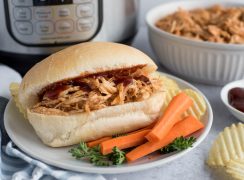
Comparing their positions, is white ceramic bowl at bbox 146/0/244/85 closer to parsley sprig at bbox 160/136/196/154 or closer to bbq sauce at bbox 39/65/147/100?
bbq sauce at bbox 39/65/147/100

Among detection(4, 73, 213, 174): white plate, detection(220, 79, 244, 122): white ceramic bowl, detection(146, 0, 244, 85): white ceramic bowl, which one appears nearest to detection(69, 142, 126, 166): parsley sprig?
detection(4, 73, 213, 174): white plate

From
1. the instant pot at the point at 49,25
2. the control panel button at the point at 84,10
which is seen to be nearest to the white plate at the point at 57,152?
the instant pot at the point at 49,25

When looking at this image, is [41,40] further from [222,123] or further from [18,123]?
[222,123]

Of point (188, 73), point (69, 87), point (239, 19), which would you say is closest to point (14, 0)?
point (69, 87)

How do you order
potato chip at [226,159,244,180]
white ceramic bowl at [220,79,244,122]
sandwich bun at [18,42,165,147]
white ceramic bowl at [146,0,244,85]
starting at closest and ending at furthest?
potato chip at [226,159,244,180]
sandwich bun at [18,42,165,147]
white ceramic bowl at [220,79,244,122]
white ceramic bowl at [146,0,244,85]

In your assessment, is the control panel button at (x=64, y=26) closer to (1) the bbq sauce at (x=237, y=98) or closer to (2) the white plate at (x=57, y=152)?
(2) the white plate at (x=57, y=152)

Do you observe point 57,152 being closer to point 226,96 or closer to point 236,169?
point 236,169
